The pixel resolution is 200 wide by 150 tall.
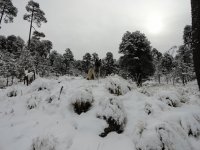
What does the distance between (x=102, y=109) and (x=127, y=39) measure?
22.5 metres

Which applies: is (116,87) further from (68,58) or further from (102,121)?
(68,58)

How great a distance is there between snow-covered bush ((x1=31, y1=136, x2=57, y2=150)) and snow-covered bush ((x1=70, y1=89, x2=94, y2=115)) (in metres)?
1.86

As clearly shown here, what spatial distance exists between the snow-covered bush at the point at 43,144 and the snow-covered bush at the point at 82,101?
1.86 meters

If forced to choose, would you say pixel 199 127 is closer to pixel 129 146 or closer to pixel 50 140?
pixel 129 146

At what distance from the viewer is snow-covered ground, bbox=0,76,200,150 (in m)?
5.06

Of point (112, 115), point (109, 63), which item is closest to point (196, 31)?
point (112, 115)

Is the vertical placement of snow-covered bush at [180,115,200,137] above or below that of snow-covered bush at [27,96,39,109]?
below

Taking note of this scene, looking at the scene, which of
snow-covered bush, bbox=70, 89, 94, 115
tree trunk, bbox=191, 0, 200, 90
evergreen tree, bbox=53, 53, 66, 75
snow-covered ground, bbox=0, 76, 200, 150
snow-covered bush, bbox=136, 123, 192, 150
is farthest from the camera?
evergreen tree, bbox=53, 53, 66, 75

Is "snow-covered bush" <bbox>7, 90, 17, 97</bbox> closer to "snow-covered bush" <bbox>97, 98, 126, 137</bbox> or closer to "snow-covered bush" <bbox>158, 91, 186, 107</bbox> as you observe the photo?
"snow-covered bush" <bbox>97, 98, 126, 137</bbox>

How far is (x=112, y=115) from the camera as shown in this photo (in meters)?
6.07

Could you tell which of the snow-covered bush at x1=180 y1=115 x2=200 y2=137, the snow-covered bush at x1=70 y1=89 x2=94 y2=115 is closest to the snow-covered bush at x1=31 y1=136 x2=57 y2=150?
the snow-covered bush at x1=70 y1=89 x2=94 y2=115

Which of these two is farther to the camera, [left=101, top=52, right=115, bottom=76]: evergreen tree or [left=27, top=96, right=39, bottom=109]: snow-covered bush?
[left=101, top=52, right=115, bottom=76]: evergreen tree

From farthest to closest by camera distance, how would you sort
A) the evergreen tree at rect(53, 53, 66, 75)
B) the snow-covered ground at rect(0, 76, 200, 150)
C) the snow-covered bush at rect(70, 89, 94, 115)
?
1. the evergreen tree at rect(53, 53, 66, 75)
2. the snow-covered bush at rect(70, 89, 94, 115)
3. the snow-covered ground at rect(0, 76, 200, 150)

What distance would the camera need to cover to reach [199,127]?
5.94 metres
